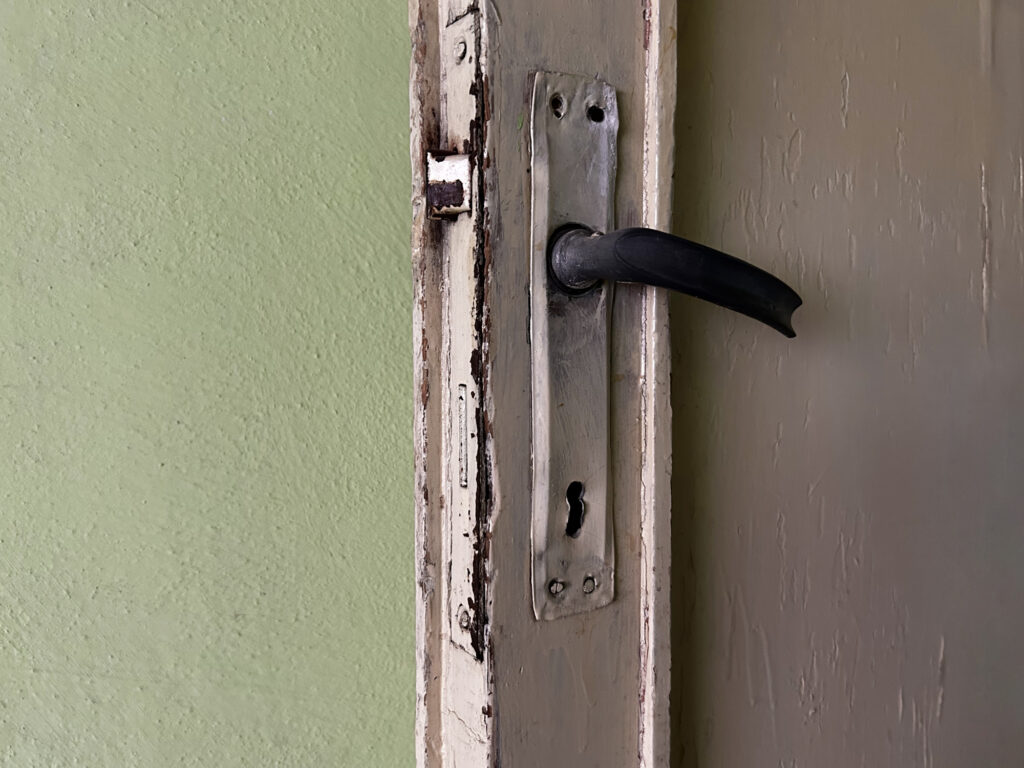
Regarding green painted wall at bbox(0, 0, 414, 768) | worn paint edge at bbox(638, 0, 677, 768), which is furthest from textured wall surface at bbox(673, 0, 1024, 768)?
green painted wall at bbox(0, 0, 414, 768)

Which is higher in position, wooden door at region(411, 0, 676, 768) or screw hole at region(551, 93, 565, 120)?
screw hole at region(551, 93, 565, 120)

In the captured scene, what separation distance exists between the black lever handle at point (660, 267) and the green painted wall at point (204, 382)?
0.72ft

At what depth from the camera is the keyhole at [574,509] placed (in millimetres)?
346

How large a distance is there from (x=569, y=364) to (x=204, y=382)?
0.84 feet

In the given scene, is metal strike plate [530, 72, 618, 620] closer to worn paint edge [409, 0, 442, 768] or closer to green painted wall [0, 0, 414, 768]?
worn paint edge [409, 0, 442, 768]

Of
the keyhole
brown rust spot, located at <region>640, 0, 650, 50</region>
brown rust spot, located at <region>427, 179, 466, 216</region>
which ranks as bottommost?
the keyhole

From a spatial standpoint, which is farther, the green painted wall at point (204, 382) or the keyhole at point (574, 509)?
the green painted wall at point (204, 382)

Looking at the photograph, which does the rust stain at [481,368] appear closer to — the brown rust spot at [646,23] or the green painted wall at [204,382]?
the brown rust spot at [646,23]

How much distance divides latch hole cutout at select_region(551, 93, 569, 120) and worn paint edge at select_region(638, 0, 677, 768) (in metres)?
0.05

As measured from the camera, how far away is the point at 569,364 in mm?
342

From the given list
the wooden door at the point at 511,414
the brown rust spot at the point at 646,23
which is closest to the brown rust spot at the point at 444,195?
the wooden door at the point at 511,414

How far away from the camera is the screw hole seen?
0.34 metres

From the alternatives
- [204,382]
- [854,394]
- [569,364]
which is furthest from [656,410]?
[204,382]

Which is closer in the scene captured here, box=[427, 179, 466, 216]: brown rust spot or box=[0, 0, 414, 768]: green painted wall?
box=[427, 179, 466, 216]: brown rust spot
